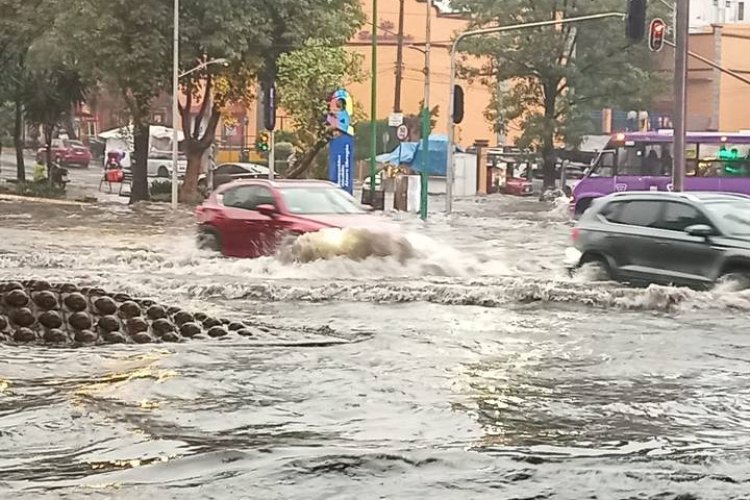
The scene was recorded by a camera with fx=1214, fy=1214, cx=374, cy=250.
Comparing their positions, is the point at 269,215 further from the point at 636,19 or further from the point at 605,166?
the point at 605,166

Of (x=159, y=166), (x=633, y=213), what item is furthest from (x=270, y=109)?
(x=633, y=213)

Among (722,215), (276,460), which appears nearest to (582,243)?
(722,215)

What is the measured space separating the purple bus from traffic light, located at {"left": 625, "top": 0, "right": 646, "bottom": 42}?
33.8 feet

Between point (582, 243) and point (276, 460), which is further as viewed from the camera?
point (582, 243)

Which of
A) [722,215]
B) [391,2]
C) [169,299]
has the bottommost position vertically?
[169,299]

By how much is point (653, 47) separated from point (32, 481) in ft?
71.3

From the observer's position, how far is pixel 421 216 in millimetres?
33219

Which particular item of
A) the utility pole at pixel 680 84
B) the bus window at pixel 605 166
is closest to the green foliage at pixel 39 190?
the bus window at pixel 605 166

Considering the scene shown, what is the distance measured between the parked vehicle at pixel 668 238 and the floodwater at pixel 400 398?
1.34ft

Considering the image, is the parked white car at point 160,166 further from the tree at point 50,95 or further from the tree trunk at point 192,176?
Result: the tree trunk at point 192,176

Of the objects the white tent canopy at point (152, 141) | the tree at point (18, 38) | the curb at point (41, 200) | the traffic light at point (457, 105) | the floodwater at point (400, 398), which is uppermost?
the tree at point (18, 38)

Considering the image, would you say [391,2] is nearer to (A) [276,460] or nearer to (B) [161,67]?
(B) [161,67]

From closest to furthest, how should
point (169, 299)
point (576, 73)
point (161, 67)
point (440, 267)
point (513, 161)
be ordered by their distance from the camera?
point (169, 299)
point (440, 267)
point (161, 67)
point (576, 73)
point (513, 161)

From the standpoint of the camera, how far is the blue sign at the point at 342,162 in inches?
1353
